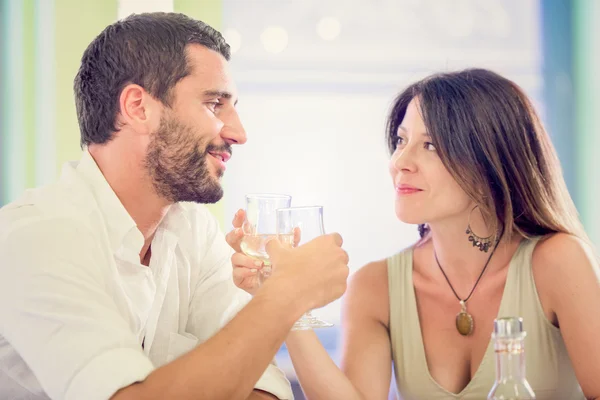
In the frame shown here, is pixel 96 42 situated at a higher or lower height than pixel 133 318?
higher

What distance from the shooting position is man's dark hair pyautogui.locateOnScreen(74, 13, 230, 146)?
1.96 metres

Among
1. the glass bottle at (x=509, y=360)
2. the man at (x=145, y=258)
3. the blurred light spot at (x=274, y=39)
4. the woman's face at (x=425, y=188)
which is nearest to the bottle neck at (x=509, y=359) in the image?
the glass bottle at (x=509, y=360)

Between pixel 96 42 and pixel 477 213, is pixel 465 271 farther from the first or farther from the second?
pixel 96 42

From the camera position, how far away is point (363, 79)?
131 inches

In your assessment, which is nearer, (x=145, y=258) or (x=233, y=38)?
(x=145, y=258)

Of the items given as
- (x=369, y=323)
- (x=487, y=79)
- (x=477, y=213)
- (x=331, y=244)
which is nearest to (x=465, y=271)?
(x=477, y=213)

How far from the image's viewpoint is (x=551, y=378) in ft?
6.57

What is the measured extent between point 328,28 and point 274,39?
256 mm

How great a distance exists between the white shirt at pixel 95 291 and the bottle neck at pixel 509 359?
657 mm

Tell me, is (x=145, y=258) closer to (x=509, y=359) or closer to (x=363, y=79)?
(x=509, y=359)

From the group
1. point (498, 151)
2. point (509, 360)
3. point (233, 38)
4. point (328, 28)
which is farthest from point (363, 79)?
point (509, 360)

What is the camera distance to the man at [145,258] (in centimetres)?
138

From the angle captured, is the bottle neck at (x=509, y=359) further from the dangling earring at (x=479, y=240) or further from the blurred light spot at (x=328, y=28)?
the blurred light spot at (x=328, y=28)

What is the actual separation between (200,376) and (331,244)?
41 cm
